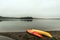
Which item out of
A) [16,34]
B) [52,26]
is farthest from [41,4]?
[16,34]

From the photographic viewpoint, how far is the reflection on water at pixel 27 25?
1.06m

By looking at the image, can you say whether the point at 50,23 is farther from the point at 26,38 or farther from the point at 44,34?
the point at 26,38

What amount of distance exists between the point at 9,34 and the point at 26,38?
0.14 meters

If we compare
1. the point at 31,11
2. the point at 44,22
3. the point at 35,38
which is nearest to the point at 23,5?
the point at 31,11

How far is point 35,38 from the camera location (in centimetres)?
85

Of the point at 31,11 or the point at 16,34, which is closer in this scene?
the point at 16,34

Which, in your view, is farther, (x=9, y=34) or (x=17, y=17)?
(x=17, y=17)

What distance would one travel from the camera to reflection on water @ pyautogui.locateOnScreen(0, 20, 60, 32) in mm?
1056

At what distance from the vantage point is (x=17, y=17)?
1066 mm

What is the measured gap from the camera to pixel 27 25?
1.08m

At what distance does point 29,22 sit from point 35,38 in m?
0.24

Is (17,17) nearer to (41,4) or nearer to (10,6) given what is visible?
(10,6)

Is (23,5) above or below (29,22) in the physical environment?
above

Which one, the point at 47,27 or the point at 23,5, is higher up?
the point at 23,5
